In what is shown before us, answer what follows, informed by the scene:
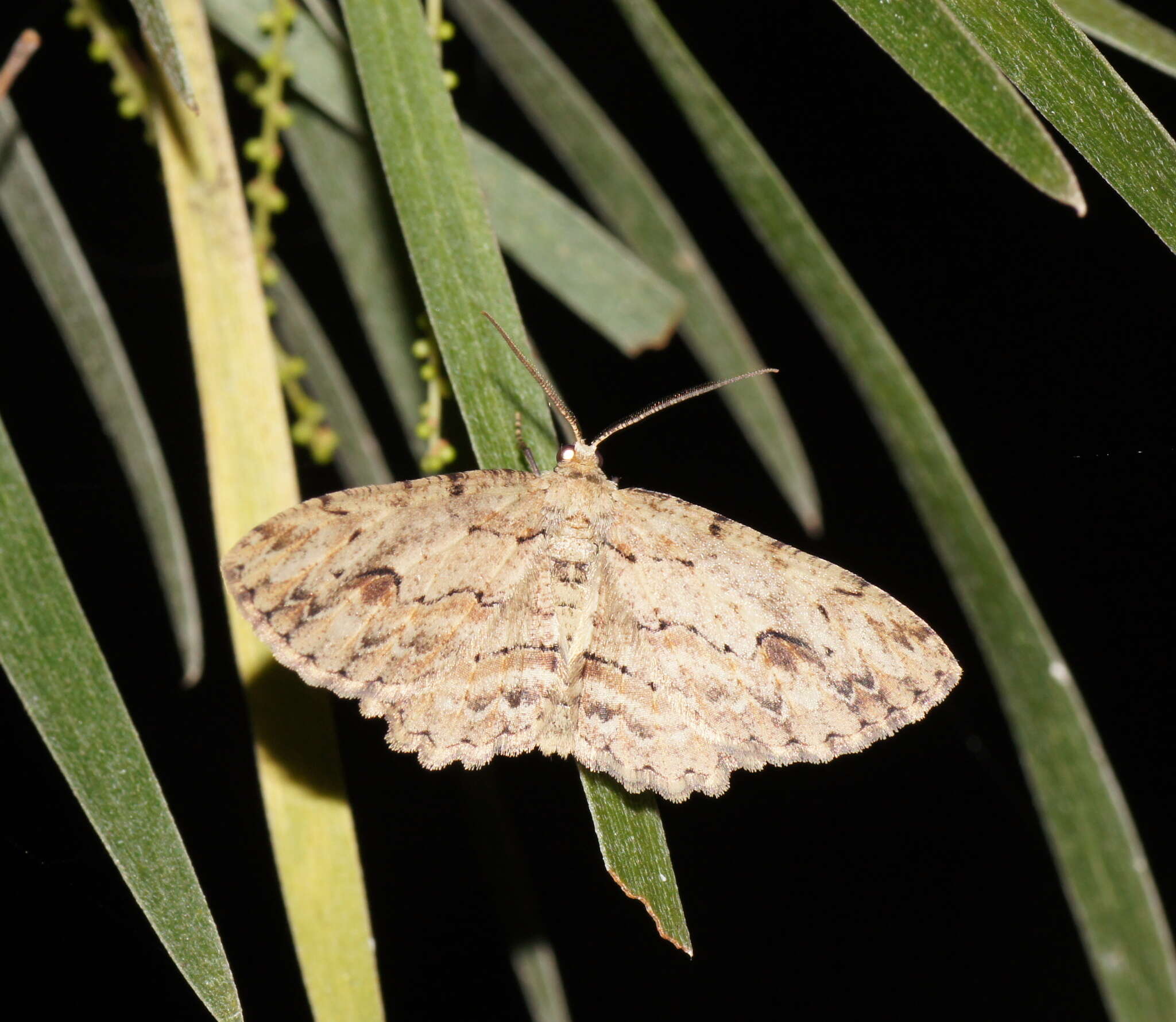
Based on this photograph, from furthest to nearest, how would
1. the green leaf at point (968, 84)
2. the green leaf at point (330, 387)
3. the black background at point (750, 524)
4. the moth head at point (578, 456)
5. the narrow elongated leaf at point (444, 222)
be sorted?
1. the black background at point (750, 524)
2. the green leaf at point (330, 387)
3. the moth head at point (578, 456)
4. the narrow elongated leaf at point (444, 222)
5. the green leaf at point (968, 84)

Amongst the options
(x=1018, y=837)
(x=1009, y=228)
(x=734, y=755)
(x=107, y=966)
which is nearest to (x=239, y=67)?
(x=734, y=755)

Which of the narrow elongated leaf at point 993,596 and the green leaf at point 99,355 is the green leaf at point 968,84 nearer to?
the narrow elongated leaf at point 993,596

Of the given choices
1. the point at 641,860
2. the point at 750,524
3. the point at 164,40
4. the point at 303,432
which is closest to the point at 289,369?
the point at 303,432

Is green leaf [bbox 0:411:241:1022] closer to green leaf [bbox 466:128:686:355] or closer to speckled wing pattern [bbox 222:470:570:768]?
speckled wing pattern [bbox 222:470:570:768]

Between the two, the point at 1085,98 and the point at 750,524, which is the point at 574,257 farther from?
the point at 750,524

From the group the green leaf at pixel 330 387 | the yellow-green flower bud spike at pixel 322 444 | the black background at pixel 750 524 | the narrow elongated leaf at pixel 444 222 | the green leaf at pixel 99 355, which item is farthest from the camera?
the black background at pixel 750 524

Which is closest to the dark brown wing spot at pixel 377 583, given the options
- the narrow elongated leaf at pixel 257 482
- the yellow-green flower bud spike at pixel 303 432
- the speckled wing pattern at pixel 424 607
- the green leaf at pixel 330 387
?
the speckled wing pattern at pixel 424 607
